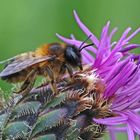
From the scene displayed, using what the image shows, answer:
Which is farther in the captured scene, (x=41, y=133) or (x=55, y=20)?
(x=55, y=20)

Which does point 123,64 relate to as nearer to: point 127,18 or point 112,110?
point 112,110

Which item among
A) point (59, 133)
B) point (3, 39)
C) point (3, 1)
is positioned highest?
point (3, 1)

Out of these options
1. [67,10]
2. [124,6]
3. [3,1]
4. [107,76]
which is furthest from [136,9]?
[107,76]

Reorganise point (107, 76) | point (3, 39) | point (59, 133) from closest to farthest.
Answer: point (59, 133), point (107, 76), point (3, 39)

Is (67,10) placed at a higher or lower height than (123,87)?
higher

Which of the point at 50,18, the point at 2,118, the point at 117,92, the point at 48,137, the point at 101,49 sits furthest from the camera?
the point at 50,18

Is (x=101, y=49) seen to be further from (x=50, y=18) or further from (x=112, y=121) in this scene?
(x=50, y=18)

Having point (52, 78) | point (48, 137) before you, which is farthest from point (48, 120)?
point (52, 78)
